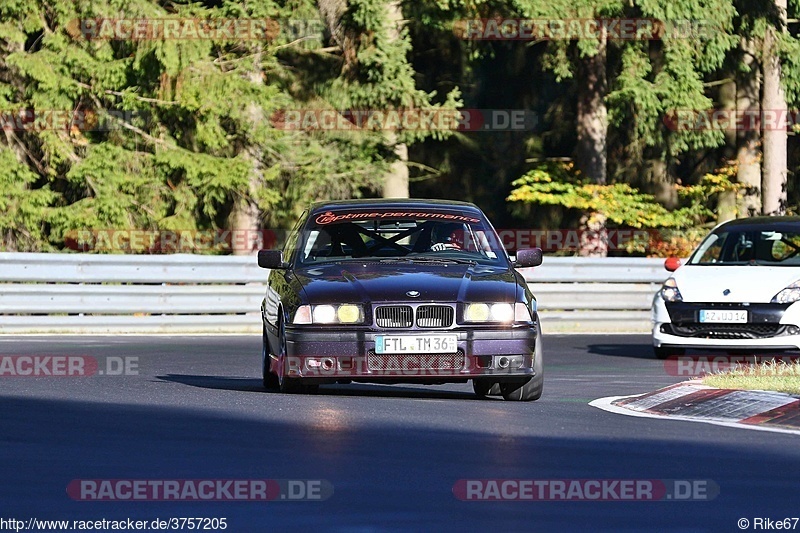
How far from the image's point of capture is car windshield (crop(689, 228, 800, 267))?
19.5 m

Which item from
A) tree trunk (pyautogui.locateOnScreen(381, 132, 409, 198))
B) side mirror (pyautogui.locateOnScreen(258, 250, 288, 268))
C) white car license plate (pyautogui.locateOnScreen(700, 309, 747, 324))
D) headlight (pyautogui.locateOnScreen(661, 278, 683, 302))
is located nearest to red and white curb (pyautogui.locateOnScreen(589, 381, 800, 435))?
side mirror (pyautogui.locateOnScreen(258, 250, 288, 268))

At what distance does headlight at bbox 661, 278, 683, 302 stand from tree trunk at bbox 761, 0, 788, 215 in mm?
18798

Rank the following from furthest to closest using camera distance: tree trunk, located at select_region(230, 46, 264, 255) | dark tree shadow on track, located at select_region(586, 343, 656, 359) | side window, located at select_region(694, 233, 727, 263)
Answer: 1. tree trunk, located at select_region(230, 46, 264, 255)
2. dark tree shadow on track, located at select_region(586, 343, 656, 359)
3. side window, located at select_region(694, 233, 727, 263)

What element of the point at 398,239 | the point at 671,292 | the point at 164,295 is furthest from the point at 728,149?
the point at 398,239

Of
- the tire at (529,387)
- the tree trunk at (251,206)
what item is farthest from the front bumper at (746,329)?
the tree trunk at (251,206)

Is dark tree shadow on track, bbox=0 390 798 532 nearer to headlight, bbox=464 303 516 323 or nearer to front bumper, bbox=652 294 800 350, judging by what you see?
headlight, bbox=464 303 516 323

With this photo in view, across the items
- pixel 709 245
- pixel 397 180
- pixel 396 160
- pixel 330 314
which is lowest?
pixel 330 314

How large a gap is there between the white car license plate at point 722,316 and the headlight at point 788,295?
0.35 m

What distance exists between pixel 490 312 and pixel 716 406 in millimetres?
1678

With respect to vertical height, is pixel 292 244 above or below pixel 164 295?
above

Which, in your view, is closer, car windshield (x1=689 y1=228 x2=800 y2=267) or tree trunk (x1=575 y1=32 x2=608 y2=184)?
car windshield (x1=689 y1=228 x2=800 y2=267)

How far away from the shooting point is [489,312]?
41.7 feet

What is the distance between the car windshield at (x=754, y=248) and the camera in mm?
19500

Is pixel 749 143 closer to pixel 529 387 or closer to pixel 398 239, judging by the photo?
pixel 398 239
